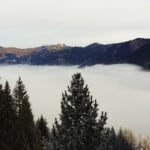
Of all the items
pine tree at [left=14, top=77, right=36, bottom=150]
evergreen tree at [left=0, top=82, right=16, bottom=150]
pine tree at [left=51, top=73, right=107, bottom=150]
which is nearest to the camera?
pine tree at [left=51, top=73, right=107, bottom=150]

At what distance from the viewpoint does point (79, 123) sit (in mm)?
26516

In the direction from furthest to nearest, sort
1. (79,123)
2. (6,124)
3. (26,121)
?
1. (26,121)
2. (6,124)
3. (79,123)

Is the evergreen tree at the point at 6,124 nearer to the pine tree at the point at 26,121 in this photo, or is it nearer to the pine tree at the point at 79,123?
the pine tree at the point at 26,121

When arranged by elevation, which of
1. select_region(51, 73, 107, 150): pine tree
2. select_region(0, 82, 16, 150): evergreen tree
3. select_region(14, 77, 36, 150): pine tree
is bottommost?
select_region(14, 77, 36, 150): pine tree

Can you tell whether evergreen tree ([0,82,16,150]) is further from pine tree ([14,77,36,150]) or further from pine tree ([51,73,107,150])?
pine tree ([51,73,107,150])

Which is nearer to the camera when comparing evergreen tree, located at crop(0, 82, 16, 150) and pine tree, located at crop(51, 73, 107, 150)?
pine tree, located at crop(51, 73, 107, 150)

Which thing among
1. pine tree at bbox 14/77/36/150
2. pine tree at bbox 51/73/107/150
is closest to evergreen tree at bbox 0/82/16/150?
pine tree at bbox 14/77/36/150

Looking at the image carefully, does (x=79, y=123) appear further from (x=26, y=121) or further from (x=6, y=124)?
(x=26, y=121)

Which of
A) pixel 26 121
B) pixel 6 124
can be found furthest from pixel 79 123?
pixel 26 121

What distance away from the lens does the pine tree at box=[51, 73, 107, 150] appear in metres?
26.4

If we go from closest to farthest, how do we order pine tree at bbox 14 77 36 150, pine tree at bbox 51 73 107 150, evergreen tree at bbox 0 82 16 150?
1. pine tree at bbox 51 73 107 150
2. evergreen tree at bbox 0 82 16 150
3. pine tree at bbox 14 77 36 150

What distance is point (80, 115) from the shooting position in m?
26.6

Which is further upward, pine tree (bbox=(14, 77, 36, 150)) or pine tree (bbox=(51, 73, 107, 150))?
pine tree (bbox=(51, 73, 107, 150))

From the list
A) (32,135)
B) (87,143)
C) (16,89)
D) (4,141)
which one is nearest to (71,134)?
(87,143)
